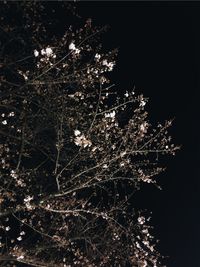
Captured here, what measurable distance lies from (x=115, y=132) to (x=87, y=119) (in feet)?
2.19

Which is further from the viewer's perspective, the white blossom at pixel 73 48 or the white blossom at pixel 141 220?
the white blossom at pixel 141 220

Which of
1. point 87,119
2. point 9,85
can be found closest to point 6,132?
point 9,85

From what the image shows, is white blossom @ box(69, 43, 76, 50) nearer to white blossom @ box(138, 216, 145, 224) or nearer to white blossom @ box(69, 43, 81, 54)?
white blossom @ box(69, 43, 81, 54)

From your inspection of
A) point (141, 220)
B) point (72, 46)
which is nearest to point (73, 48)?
point (72, 46)

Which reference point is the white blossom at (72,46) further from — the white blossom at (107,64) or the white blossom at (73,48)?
the white blossom at (107,64)

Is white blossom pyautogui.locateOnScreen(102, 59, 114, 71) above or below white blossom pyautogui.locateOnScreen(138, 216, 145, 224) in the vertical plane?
above

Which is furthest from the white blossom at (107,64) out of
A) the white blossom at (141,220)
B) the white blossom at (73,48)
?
the white blossom at (141,220)

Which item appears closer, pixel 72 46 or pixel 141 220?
pixel 72 46

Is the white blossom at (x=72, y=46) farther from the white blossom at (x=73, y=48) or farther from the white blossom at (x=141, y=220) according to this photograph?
the white blossom at (x=141, y=220)

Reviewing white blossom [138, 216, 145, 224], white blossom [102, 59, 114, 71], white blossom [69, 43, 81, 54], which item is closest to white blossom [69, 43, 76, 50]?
white blossom [69, 43, 81, 54]

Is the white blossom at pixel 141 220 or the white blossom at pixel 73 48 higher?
the white blossom at pixel 73 48

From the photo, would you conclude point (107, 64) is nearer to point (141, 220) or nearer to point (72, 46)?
point (72, 46)

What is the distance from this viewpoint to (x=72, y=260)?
9797 millimetres

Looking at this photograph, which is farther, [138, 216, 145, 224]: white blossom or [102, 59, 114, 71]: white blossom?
[138, 216, 145, 224]: white blossom
